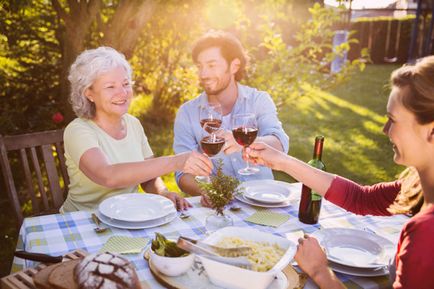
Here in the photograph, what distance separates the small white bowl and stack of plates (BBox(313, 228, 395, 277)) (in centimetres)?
59

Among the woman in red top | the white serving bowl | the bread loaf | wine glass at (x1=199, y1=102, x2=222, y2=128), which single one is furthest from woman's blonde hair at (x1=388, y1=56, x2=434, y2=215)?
the bread loaf

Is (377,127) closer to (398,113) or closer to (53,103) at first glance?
(53,103)

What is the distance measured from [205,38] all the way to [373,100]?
8.12 meters

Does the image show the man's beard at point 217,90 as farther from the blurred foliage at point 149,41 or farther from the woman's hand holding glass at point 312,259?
the woman's hand holding glass at point 312,259

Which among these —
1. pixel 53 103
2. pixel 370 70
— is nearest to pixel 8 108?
pixel 53 103

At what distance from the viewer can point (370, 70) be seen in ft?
53.8

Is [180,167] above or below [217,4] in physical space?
below

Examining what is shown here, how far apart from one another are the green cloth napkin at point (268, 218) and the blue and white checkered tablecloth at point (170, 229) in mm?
28

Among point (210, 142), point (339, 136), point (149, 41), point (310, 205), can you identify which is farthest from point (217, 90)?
point (339, 136)

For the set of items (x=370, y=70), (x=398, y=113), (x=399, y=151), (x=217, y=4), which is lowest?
(x=370, y=70)

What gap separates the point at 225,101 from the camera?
3588 millimetres

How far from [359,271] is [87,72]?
204 cm

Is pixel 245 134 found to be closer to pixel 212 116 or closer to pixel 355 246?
pixel 212 116

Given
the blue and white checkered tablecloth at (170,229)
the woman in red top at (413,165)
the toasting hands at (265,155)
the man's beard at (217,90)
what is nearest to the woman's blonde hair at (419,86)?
the woman in red top at (413,165)
